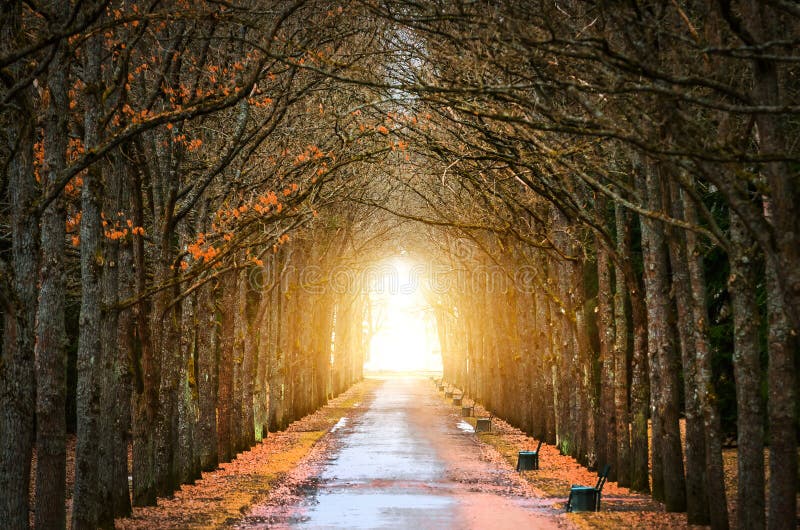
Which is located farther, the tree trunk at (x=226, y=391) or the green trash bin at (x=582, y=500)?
the tree trunk at (x=226, y=391)

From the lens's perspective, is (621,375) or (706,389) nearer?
(706,389)

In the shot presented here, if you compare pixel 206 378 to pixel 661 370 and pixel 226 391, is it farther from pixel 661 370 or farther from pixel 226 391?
pixel 661 370

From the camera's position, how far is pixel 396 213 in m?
22.4

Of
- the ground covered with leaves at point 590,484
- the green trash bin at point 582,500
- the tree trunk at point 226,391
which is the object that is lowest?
the ground covered with leaves at point 590,484

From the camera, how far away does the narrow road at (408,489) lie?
15.9m

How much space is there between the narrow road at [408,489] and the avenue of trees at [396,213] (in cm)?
260

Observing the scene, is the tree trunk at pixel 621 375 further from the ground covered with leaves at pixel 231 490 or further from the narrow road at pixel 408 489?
the ground covered with leaves at pixel 231 490

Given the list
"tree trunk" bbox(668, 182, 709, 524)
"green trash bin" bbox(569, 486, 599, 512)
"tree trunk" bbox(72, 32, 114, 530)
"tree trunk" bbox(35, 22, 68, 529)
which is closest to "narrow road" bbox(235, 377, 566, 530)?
"green trash bin" bbox(569, 486, 599, 512)

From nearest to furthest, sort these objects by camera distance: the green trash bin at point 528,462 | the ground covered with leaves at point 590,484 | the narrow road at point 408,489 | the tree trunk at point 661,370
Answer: the narrow road at point 408,489 < the ground covered with leaves at point 590,484 < the tree trunk at point 661,370 < the green trash bin at point 528,462

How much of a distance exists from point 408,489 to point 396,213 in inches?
251

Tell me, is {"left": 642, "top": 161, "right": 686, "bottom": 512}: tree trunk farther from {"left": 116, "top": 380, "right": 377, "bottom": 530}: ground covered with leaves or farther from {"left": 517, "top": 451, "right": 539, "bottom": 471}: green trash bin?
{"left": 116, "top": 380, "right": 377, "bottom": 530}: ground covered with leaves

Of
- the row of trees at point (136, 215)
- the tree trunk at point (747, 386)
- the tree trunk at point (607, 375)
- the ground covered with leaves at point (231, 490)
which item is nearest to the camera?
the row of trees at point (136, 215)

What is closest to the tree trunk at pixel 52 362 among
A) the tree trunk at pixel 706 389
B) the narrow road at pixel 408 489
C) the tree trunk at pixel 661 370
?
the narrow road at pixel 408 489

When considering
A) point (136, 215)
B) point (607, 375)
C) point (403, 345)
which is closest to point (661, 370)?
point (607, 375)
